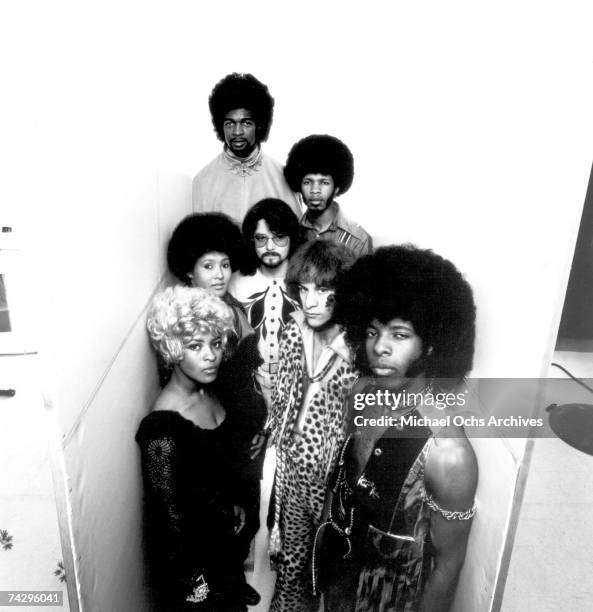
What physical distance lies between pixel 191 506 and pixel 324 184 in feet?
2.46

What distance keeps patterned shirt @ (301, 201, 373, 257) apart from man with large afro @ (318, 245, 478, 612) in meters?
0.05

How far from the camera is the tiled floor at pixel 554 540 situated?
1117 mm

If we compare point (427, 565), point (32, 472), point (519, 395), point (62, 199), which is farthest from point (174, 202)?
point (32, 472)

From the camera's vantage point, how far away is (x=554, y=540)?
3.93 ft

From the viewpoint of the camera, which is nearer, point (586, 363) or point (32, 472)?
point (586, 363)

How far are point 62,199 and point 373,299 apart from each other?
52cm

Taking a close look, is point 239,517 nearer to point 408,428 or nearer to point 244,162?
point 408,428

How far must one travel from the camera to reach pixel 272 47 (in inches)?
32.4

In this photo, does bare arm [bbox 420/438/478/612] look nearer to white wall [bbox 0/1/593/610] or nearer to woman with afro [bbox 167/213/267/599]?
white wall [bbox 0/1/593/610]

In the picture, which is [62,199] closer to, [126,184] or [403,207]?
[126,184]

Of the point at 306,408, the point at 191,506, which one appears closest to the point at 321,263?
the point at 306,408

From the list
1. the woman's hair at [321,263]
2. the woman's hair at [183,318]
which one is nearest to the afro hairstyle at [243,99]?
the woman's hair at [321,263]

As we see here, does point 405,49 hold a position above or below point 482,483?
above

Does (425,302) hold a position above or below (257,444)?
above
